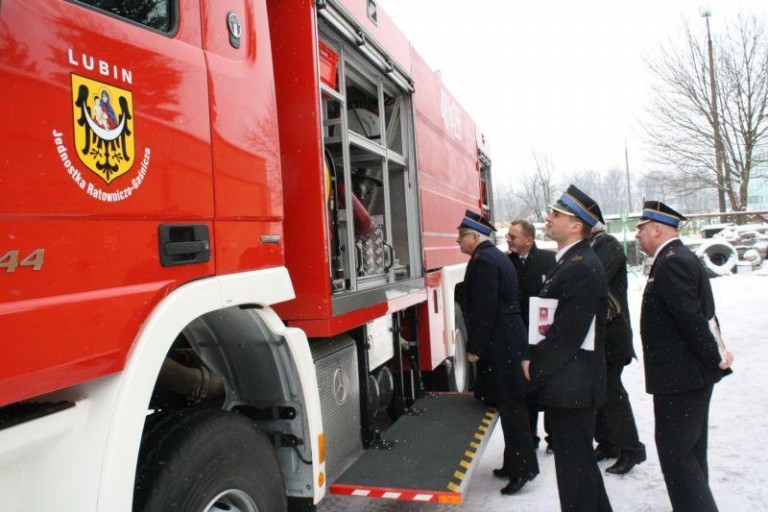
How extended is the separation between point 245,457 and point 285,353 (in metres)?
0.43

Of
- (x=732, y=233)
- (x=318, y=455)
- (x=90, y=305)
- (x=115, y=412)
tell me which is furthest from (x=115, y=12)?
(x=732, y=233)

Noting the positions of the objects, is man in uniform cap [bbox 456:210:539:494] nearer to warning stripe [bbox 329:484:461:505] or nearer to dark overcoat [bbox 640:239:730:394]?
dark overcoat [bbox 640:239:730:394]

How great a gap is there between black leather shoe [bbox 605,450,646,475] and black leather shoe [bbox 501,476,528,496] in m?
0.71

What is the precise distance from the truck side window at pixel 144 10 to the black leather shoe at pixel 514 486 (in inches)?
131

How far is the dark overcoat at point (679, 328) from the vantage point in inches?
119

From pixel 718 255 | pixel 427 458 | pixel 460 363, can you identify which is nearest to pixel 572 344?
pixel 427 458

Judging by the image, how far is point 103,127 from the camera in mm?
1636

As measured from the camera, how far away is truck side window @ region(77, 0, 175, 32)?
69.0 inches

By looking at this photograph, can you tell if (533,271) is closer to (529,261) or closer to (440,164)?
(529,261)

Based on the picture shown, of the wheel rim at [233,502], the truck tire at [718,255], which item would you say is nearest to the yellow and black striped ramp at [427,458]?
the wheel rim at [233,502]

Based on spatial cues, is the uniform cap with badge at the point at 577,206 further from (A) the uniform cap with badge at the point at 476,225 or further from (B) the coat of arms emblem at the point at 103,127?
(B) the coat of arms emblem at the point at 103,127

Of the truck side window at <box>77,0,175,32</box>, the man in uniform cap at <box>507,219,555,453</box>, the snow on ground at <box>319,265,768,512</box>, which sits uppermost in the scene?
the truck side window at <box>77,0,175,32</box>

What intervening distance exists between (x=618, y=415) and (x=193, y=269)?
3375mm

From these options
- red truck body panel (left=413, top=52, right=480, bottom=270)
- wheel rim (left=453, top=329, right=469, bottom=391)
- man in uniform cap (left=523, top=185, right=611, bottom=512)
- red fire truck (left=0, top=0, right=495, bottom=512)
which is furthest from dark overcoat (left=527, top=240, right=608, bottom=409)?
wheel rim (left=453, top=329, right=469, bottom=391)
